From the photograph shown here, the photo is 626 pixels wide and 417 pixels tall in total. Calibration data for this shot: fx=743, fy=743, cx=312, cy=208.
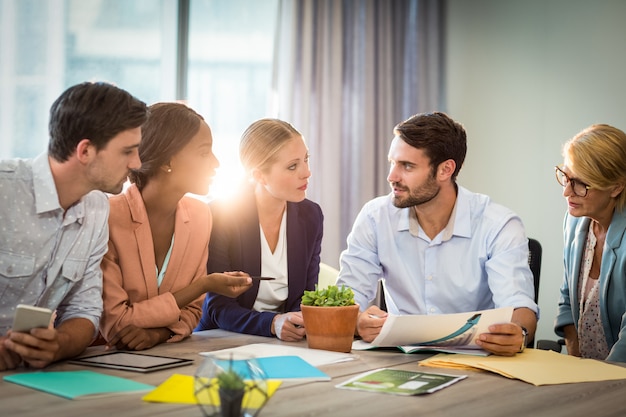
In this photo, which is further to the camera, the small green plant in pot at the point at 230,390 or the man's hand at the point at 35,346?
A: the man's hand at the point at 35,346

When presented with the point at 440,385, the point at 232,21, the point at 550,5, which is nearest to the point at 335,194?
the point at 232,21

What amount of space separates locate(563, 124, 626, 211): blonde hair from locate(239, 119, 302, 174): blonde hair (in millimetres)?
1056

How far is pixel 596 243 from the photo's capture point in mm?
2861

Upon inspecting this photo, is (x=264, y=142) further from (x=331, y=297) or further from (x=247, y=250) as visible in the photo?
(x=331, y=297)

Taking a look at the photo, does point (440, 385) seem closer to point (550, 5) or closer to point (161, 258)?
point (161, 258)

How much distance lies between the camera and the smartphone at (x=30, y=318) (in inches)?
62.7

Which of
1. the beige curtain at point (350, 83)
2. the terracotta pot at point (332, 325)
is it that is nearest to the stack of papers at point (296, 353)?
the terracotta pot at point (332, 325)

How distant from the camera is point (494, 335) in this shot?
6.40 ft

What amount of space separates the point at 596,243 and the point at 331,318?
1.40 metres

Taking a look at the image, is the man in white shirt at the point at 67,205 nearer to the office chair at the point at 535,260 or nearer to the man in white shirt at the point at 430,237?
the man in white shirt at the point at 430,237

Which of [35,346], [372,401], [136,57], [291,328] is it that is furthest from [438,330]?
[136,57]

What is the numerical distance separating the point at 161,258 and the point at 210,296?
25 cm

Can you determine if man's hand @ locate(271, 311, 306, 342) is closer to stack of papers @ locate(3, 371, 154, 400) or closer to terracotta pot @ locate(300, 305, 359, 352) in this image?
terracotta pot @ locate(300, 305, 359, 352)

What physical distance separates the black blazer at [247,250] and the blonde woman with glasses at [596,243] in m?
1.00
